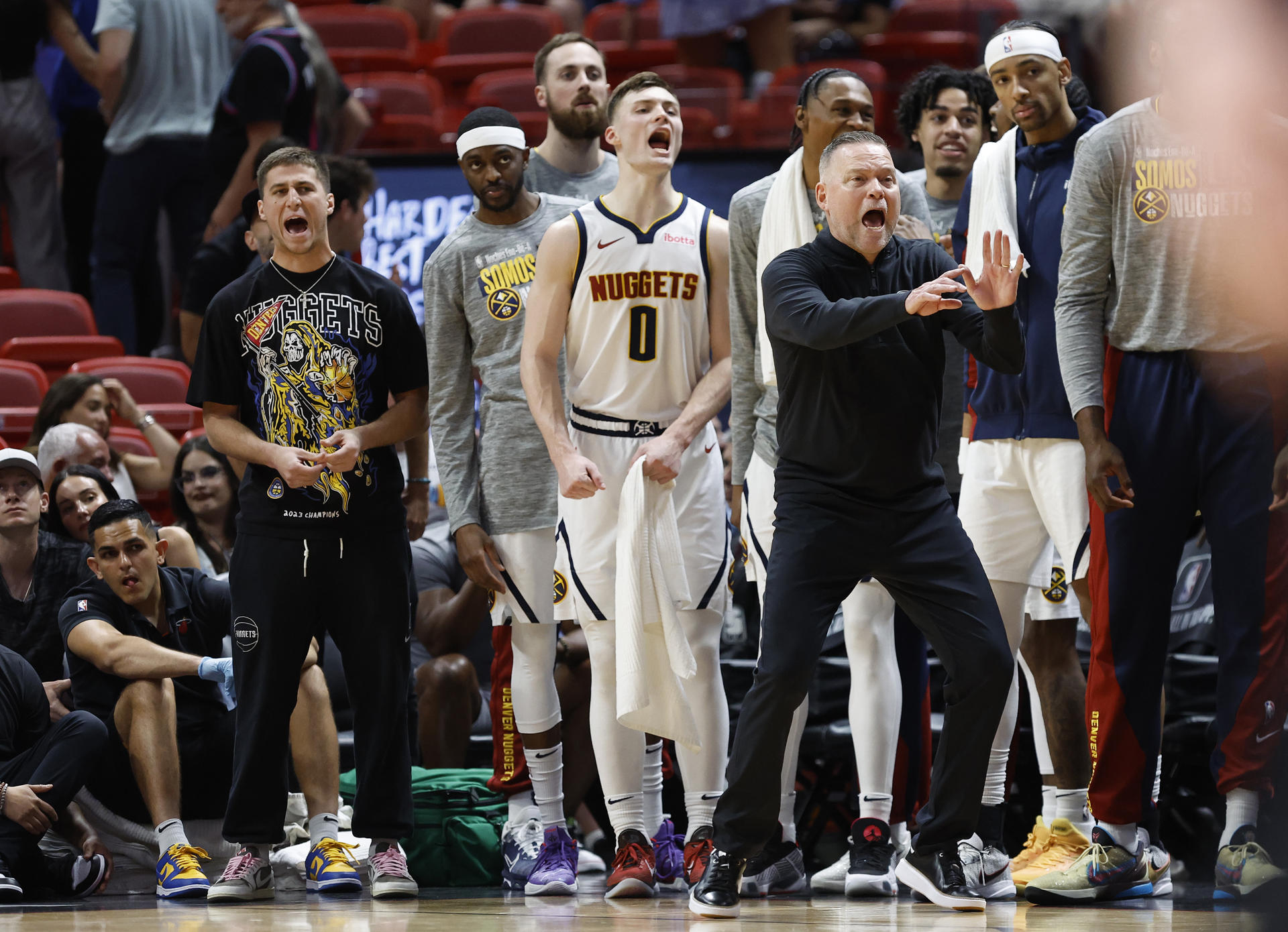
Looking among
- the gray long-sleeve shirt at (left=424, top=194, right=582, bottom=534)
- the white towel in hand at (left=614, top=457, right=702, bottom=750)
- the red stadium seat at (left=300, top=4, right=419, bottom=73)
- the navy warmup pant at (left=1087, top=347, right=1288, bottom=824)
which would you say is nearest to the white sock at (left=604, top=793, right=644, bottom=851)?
the white towel in hand at (left=614, top=457, right=702, bottom=750)

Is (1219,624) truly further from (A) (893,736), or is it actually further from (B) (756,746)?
(B) (756,746)

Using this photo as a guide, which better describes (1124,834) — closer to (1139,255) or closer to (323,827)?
(1139,255)

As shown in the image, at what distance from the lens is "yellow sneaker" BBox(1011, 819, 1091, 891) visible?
15.4ft

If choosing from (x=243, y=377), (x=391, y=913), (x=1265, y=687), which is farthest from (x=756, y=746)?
(x=243, y=377)

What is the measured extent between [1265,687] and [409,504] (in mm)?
2857

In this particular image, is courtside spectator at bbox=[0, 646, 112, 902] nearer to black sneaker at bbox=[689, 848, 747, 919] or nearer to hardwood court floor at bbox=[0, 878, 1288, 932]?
hardwood court floor at bbox=[0, 878, 1288, 932]

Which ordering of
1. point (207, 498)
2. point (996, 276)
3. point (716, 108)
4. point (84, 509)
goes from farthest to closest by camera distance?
point (716, 108), point (207, 498), point (84, 509), point (996, 276)

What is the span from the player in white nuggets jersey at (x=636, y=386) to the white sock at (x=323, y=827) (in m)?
0.93

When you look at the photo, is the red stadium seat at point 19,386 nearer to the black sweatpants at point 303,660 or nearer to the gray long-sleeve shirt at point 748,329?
the black sweatpants at point 303,660

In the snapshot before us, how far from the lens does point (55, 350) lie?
885cm

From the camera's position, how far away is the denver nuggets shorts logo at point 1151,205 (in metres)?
4.50

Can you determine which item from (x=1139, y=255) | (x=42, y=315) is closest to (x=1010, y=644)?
(x=1139, y=255)

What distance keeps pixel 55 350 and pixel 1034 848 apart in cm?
624

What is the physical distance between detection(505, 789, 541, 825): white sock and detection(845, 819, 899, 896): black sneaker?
1.14 metres
